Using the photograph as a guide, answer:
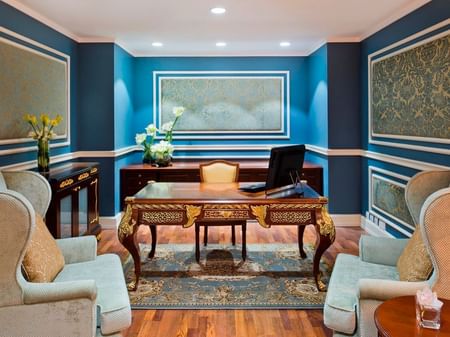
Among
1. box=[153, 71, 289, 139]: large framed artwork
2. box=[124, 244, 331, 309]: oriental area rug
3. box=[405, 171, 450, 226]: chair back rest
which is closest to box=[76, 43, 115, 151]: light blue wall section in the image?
box=[153, 71, 289, 139]: large framed artwork

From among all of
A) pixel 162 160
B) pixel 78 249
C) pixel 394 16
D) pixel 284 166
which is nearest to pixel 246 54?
pixel 162 160

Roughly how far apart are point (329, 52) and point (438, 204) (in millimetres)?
4043

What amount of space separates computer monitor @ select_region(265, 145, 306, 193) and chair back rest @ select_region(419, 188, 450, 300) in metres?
1.54

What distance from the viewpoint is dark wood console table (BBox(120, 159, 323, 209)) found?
5.91 m

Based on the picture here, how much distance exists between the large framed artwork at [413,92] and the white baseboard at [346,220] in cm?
107

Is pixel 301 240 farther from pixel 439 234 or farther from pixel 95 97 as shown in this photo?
pixel 95 97

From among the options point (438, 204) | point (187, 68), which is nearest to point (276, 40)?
point (187, 68)

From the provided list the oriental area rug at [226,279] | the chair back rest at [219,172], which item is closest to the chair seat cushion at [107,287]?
the oriental area rug at [226,279]

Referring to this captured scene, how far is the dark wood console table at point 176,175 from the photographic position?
5914mm

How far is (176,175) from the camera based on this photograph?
236 inches

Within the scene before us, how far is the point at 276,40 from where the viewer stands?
5.75 m

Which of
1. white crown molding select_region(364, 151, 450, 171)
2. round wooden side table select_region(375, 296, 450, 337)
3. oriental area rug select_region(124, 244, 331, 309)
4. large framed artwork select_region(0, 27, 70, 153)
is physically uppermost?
large framed artwork select_region(0, 27, 70, 153)

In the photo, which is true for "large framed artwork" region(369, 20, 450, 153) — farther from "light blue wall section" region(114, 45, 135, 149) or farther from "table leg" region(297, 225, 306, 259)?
"light blue wall section" region(114, 45, 135, 149)

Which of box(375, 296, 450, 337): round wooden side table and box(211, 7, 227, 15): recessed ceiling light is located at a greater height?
box(211, 7, 227, 15): recessed ceiling light
